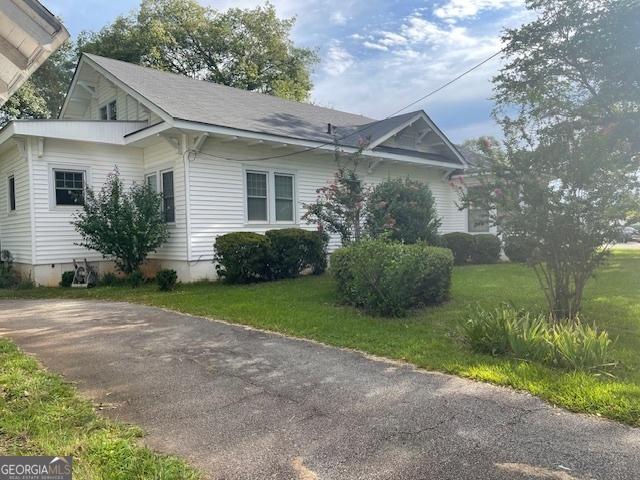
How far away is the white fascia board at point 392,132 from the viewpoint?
15.1 meters

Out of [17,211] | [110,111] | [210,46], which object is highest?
[210,46]

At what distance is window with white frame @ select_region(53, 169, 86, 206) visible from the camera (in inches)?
492

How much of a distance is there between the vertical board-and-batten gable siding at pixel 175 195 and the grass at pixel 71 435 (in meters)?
7.75

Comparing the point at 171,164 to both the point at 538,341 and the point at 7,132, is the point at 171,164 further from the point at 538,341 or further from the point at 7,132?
the point at 538,341

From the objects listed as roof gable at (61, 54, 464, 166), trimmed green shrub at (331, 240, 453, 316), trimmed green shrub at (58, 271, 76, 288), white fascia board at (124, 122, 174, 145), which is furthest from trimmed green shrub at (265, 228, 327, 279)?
trimmed green shrub at (58, 271, 76, 288)

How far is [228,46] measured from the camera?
32156 millimetres

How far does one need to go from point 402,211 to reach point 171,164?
6.22m

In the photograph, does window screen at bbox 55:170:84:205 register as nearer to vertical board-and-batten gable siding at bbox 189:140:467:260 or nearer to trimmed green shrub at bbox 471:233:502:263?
vertical board-and-batten gable siding at bbox 189:140:467:260

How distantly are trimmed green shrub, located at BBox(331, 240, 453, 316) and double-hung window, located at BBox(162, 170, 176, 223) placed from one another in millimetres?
6217

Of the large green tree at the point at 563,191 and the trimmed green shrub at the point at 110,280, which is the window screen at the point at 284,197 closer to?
the trimmed green shrub at the point at 110,280

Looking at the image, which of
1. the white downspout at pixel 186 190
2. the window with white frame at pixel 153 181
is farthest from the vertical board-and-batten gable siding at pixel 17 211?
the white downspout at pixel 186 190

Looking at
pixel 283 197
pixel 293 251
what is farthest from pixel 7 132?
pixel 293 251

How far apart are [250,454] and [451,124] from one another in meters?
17.2

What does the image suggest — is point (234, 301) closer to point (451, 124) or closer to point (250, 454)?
point (250, 454)
